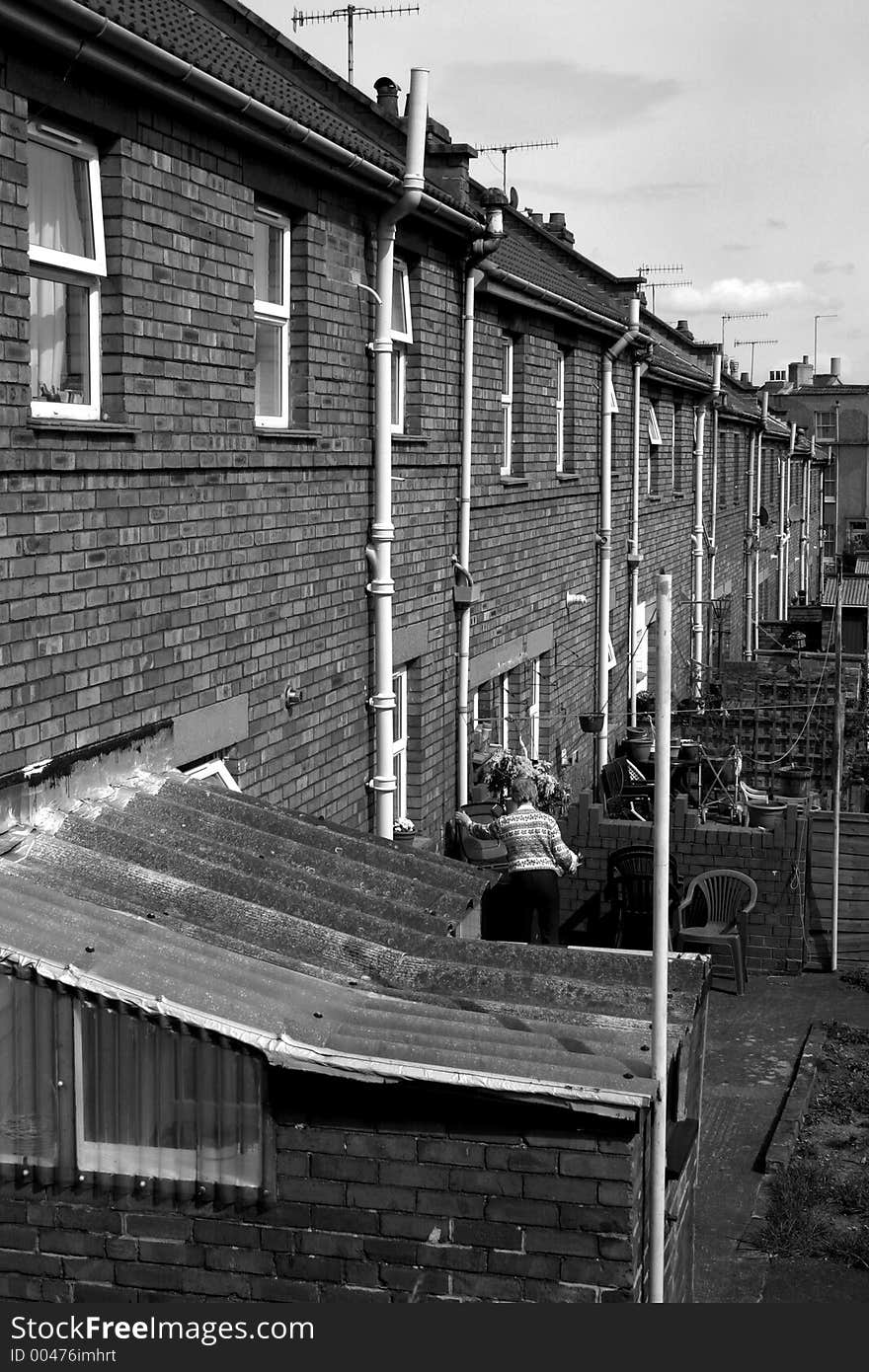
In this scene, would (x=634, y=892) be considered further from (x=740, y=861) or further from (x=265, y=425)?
(x=265, y=425)

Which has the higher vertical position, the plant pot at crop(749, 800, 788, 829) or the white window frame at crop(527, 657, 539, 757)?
the white window frame at crop(527, 657, 539, 757)

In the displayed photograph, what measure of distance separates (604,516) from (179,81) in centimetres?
1140

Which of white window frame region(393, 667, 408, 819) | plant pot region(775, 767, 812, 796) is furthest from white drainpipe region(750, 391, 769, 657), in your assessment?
white window frame region(393, 667, 408, 819)

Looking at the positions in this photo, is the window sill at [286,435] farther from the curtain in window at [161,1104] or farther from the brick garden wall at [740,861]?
the brick garden wall at [740,861]

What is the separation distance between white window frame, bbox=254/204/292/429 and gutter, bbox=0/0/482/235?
1.32 ft

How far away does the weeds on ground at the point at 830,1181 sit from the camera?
766cm

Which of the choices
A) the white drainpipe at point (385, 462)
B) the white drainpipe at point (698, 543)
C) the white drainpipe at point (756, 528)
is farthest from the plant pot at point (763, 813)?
the white drainpipe at point (756, 528)

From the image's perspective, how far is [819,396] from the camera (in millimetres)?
73312

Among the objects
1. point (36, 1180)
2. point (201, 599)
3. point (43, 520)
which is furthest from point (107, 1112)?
point (201, 599)

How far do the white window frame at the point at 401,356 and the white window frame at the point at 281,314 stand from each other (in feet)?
6.71

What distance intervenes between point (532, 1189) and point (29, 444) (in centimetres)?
342

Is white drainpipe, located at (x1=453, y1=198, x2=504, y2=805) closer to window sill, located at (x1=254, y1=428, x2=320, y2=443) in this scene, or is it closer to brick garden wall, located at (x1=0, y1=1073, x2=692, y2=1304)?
window sill, located at (x1=254, y1=428, x2=320, y2=443)

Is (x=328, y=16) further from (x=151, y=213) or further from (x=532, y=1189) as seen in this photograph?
(x=532, y=1189)

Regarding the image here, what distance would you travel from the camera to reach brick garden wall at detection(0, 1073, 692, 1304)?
15.2 feet
